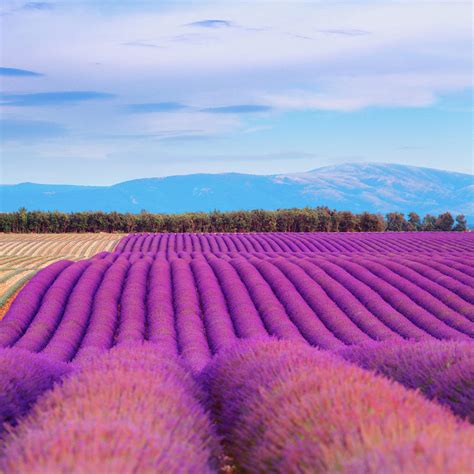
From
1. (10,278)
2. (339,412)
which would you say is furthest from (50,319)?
(339,412)

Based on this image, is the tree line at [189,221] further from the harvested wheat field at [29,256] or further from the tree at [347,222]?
A: the harvested wheat field at [29,256]

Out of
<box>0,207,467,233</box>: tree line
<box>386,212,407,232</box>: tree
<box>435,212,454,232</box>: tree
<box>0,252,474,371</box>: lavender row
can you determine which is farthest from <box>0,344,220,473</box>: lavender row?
<box>386,212,407,232</box>: tree

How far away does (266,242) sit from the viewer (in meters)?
45.7

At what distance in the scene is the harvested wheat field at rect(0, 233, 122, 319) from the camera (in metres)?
21.6

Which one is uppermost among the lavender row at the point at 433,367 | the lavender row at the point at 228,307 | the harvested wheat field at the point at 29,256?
the lavender row at the point at 433,367

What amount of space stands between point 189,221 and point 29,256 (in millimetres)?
34040

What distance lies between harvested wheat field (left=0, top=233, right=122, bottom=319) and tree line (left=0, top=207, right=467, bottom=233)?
16.0m

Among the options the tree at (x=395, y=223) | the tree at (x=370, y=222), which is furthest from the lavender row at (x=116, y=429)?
the tree at (x=395, y=223)

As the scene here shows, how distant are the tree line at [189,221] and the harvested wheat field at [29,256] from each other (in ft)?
52.5

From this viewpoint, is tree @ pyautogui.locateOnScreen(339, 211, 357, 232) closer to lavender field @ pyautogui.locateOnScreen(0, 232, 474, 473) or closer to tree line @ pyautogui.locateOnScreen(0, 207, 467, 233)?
tree line @ pyautogui.locateOnScreen(0, 207, 467, 233)

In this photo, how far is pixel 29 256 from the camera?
3738 centimetres

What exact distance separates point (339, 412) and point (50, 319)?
570 inches

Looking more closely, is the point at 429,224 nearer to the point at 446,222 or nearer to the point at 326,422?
the point at 446,222

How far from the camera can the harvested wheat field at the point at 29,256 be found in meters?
21.6
